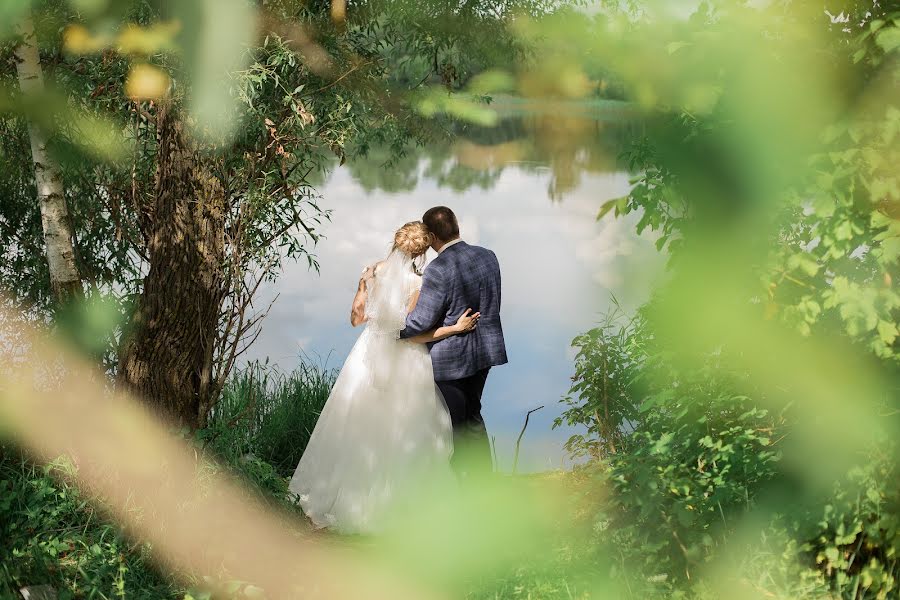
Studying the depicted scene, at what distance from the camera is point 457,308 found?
5.65m

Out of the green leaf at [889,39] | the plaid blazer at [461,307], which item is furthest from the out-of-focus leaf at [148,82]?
the green leaf at [889,39]

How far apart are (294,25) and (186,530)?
2788mm

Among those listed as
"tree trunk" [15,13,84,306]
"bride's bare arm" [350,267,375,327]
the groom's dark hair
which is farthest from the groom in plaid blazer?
"tree trunk" [15,13,84,306]

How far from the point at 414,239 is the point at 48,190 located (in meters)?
2.22

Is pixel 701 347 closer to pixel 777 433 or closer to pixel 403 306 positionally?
pixel 777 433

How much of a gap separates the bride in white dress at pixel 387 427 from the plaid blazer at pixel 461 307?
0.16 meters

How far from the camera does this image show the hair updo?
5.77m

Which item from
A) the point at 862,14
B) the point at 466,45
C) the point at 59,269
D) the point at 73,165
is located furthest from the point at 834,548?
the point at 73,165

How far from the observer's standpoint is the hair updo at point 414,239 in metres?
5.77

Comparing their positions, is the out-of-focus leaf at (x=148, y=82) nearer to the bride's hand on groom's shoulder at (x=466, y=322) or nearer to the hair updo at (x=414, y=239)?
the hair updo at (x=414, y=239)

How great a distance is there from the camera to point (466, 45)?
596 centimetres

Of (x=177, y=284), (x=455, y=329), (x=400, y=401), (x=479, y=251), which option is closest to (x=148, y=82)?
(x=177, y=284)

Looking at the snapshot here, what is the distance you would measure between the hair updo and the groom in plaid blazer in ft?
0.27

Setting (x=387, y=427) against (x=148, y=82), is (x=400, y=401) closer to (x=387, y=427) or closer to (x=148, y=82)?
(x=387, y=427)
